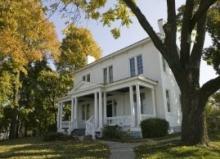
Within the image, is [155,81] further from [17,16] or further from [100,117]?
[17,16]

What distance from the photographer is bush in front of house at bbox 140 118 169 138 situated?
18906mm

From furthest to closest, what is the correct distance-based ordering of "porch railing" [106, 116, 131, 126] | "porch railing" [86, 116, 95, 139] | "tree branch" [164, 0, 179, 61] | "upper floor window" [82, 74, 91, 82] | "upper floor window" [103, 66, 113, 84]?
"upper floor window" [82, 74, 91, 82] < "upper floor window" [103, 66, 113, 84] < "porch railing" [86, 116, 95, 139] < "porch railing" [106, 116, 131, 126] < "tree branch" [164, 0, 179, 61]

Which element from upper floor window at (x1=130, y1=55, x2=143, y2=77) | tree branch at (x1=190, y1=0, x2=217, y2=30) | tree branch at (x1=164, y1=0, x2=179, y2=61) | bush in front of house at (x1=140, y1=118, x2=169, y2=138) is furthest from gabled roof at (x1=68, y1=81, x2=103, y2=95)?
tree branch at (x1=190, y1=0, x2=217, y2=30)

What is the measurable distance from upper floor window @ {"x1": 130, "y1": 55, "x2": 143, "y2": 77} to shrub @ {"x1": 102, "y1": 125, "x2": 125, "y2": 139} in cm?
541

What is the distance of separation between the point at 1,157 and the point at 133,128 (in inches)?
400

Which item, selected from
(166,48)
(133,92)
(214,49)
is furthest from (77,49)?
(166,48)

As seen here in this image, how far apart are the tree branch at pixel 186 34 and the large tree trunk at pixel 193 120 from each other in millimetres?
1623

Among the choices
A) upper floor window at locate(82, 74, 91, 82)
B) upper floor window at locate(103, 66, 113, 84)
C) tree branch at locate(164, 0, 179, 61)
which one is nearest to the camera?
tree branch at locate(164, 0, 179, 61)

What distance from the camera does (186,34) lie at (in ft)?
40.9

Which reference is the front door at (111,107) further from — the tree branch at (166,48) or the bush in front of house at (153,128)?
the tree branch at (166,48)

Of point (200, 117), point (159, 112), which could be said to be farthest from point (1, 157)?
point (159, 112)

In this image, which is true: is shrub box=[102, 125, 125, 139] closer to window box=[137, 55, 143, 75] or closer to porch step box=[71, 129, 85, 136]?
porch step box=[71, 129, 85, 136]

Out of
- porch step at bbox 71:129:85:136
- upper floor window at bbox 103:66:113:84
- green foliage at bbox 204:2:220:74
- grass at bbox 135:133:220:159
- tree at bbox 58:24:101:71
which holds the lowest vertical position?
grass at bbox 135:133:220:159

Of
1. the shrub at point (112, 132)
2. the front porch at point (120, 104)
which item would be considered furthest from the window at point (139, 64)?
the shrub at point (112, 132)
